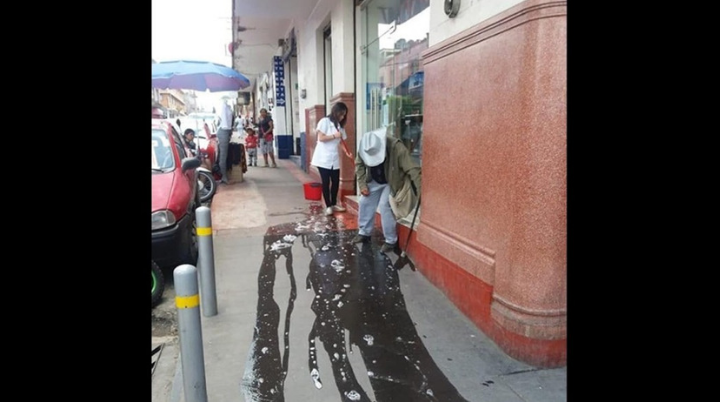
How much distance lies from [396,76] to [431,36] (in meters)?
2.37

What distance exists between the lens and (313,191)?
8.25 m

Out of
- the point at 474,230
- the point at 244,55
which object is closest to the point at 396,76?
the point at 474,230

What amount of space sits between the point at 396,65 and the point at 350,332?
435cm

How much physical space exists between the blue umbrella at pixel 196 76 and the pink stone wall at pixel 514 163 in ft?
24.1

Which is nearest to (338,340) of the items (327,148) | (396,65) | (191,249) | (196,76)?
(191,249)

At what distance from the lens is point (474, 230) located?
3.71 metres

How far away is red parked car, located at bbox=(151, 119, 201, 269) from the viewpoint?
4.39m

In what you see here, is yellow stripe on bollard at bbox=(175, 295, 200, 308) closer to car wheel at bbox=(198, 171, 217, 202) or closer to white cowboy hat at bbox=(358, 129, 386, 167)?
white cowboy hat at bbox=(358, 129, 386, 167)

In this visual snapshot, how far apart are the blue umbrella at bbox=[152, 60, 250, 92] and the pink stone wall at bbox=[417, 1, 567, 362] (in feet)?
24.1

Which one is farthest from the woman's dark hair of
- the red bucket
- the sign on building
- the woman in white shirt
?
the sign on building

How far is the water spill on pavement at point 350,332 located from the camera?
2924 millimetres

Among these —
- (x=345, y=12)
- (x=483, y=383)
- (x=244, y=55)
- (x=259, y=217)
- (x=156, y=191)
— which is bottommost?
(x=483, y=383)
